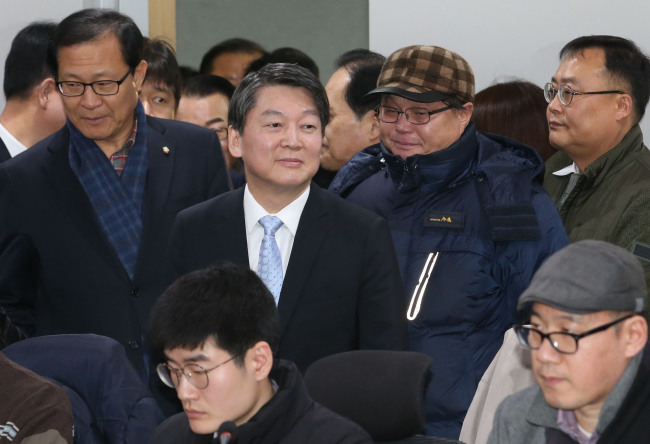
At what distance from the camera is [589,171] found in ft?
10.9

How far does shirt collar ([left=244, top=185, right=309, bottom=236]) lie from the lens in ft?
9.29

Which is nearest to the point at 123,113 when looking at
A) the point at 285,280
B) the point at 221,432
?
the point at 285,280

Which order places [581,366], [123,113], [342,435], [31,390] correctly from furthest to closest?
[123,113] < [31,390] < [342,435] < [581,366]

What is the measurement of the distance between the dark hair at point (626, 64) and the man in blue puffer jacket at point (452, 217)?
0.48 metres

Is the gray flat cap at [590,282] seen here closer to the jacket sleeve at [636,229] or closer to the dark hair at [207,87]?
the jacket sleeve at [636,229]

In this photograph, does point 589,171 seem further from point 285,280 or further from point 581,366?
point 581,366

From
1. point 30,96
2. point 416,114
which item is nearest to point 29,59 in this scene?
point 30,96

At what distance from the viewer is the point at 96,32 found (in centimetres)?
322

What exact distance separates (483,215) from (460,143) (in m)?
0.21

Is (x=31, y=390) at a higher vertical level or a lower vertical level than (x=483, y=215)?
lower

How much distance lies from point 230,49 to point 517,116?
2.13 m

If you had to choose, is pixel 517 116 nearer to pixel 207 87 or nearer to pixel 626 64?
pixel 626 64

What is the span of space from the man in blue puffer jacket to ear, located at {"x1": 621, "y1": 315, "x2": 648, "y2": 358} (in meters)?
0.79

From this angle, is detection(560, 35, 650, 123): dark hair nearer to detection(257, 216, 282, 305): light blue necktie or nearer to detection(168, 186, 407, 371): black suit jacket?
detection(168, 186, 407, 371): black suit jacket
